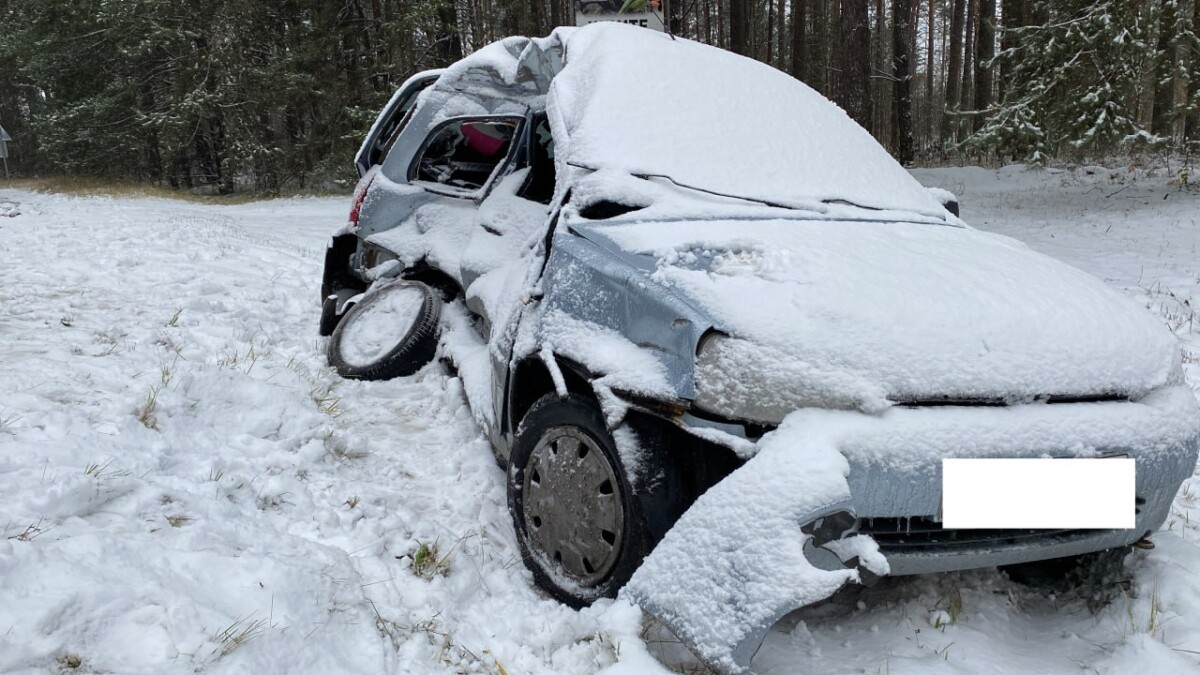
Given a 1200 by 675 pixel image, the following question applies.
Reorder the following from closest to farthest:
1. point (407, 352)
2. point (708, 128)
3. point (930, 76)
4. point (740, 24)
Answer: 1. point (708, 128)
2. point (407, 352)
3. point (740, 24)
4. point (930, 76)

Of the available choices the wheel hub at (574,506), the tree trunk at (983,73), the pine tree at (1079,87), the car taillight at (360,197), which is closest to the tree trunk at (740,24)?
the tree trunk at (983,73)

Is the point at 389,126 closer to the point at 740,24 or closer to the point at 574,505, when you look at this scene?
the point at 574,505

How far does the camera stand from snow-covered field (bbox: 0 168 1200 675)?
172 cm

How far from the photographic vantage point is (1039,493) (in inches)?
69.4

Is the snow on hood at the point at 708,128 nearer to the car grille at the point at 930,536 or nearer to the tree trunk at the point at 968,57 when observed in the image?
the car grille at the point at 930,536

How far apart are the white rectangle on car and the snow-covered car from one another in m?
0.04

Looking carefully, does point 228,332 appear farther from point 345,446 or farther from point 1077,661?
point 1077,661

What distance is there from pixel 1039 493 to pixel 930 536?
0.87 feet

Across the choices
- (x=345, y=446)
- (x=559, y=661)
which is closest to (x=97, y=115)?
(x=345, y=446)

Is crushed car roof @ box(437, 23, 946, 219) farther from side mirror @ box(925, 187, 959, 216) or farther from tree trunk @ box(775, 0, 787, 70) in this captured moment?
tree trunk @ box(775, 0, 787, 70)

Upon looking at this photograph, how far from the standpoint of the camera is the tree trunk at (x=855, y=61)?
464 inches

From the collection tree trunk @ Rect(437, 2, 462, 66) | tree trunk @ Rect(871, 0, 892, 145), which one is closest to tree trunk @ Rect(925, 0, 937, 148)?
tree trunk @ Rect(871, 0, 892, 145)

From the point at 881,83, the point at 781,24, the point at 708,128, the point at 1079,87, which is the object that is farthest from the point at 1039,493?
the point at 881,83

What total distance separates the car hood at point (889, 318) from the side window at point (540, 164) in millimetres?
1460
